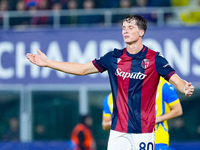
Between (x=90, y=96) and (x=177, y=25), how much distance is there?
3809 mm

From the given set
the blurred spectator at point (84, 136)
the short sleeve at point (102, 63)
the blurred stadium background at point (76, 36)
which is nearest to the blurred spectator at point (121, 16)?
the blurred stadium background at point (76, 36)

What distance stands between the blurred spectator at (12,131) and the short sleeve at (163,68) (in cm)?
854

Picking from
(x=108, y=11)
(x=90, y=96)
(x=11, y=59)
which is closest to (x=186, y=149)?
(x=108, y=11)

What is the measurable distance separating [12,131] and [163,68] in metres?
8.82

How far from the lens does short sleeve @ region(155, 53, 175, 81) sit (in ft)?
16.5

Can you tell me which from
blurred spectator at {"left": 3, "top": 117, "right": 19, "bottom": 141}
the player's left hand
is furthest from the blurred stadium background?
the player's left hand

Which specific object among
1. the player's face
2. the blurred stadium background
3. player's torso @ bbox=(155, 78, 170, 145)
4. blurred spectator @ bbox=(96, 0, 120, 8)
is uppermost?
blurred spectator @ bbox=(96, 0, 120, 8)

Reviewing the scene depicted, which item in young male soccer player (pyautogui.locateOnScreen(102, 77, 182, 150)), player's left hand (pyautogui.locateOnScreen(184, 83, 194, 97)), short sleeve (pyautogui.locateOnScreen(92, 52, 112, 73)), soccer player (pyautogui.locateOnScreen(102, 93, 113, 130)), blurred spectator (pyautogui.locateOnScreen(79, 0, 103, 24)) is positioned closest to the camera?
player's left hand (pyautogui.locateOnScreen(184, 83, 194, 97))

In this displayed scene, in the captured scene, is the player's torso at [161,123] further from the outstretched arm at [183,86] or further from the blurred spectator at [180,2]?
the blurred spectator at [180,2]

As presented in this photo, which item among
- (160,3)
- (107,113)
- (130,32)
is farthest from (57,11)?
(130,32)

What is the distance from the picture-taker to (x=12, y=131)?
13.3 meters

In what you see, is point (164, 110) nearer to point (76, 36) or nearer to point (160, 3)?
point (76, 36)

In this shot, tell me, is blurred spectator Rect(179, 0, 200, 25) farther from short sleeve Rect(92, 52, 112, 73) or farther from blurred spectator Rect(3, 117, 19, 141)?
short sleeve Rect(92, 52, 112, 73)

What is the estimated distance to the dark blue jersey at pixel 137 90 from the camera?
16.8ft
